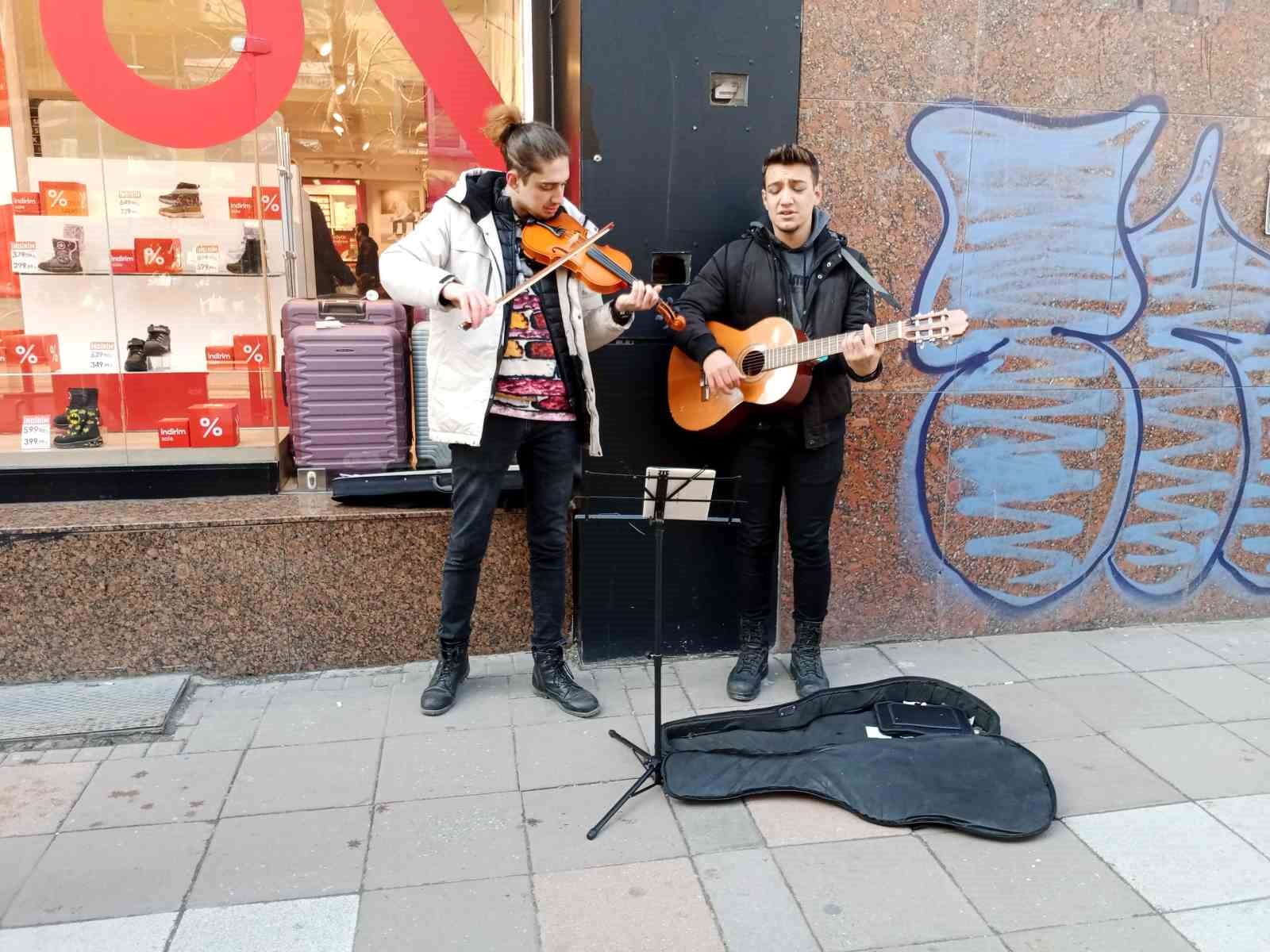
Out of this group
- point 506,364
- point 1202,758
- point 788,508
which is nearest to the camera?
point 1202,758

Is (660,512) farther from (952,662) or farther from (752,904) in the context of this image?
(952,662)

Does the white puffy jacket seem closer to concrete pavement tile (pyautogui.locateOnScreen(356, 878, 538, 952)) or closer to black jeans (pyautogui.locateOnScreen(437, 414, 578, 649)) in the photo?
black jeans (pyautogui.locateOnScreen(437, 414, 578, 649))

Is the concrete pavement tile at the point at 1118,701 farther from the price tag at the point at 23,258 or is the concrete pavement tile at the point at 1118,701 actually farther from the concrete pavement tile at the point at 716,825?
the price tag at the point at 23,258

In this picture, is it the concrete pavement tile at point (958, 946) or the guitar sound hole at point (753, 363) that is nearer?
the concrete pavement tile at point (958, 946)

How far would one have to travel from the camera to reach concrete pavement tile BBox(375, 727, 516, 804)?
2.99 metres

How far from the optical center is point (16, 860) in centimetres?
265

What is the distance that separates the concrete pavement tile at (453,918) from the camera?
2.32 m

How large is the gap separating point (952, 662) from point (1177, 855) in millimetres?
1348

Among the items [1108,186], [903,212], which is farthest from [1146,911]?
[1108,186]

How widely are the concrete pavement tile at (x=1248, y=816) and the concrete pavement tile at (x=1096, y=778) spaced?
0.10 metres

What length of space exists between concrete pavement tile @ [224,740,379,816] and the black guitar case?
0.96m

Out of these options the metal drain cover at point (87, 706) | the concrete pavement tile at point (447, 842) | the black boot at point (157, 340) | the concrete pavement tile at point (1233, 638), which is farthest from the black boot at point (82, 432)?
the concrete pavement tile at point (1233, 638)

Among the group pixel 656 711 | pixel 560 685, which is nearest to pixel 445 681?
pixel 560 685

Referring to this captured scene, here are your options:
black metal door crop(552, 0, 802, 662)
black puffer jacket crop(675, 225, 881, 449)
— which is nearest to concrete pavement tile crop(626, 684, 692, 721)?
black metal door crop(552, 0, 802, 662)
